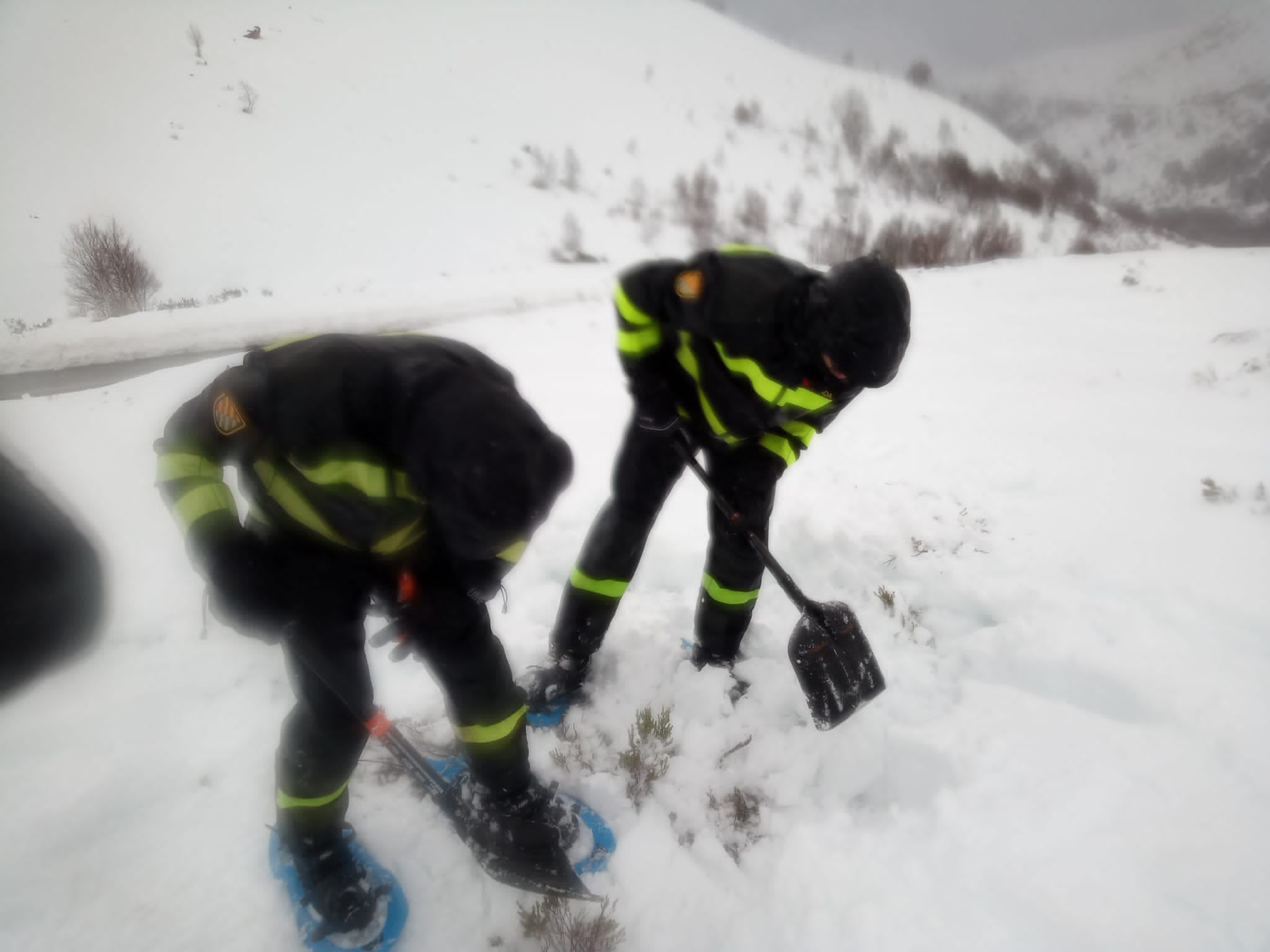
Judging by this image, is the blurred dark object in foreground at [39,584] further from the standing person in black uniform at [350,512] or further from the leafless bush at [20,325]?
the leafless bush at [20,325]

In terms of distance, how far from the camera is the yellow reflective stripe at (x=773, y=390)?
1.74m

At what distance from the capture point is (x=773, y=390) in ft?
5.77

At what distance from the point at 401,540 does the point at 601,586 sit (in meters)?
0.94

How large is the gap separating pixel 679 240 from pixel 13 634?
15.5 m

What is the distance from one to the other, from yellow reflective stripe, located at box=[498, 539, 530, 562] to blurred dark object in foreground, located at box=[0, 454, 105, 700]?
665 millimetres

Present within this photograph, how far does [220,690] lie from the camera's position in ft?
7.30

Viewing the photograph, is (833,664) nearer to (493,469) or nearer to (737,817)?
A: (737,817)

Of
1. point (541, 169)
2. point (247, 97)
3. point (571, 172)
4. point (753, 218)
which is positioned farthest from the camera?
point (541, 169)

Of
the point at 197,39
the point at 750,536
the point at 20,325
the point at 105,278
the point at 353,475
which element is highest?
the point at 197,39

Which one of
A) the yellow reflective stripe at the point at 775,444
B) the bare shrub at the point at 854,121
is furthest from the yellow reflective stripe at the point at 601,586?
the bare shrub at the point at 854,121

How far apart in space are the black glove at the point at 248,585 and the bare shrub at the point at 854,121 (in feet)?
90.5

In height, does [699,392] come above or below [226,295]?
above

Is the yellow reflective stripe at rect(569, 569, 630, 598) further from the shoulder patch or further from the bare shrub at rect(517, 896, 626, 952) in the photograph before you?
the shoulder patch

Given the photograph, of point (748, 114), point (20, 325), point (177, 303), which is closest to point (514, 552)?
point (20, 325)
